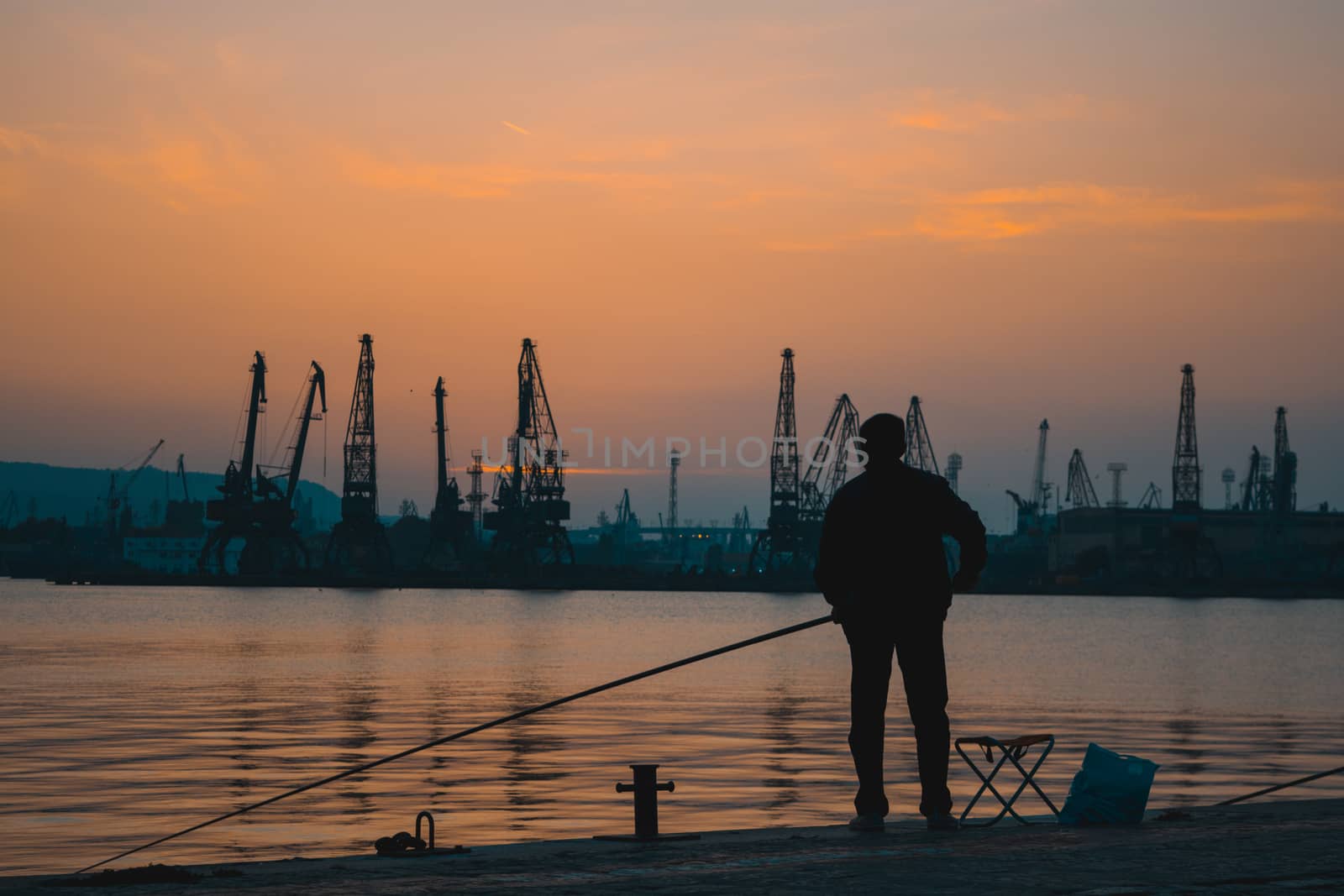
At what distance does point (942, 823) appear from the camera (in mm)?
7203

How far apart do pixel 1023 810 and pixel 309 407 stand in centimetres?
13194

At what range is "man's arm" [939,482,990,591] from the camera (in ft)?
23.6

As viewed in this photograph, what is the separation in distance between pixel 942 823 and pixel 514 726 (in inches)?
741

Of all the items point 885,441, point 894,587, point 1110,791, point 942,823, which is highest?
point 885,441

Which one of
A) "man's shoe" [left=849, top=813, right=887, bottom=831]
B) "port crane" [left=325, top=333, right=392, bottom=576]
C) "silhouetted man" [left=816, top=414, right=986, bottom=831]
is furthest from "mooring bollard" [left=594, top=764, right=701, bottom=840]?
"port crane" [left=325, top=333, right=392, bottom=576]

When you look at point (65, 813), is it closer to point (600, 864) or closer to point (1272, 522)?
point (600, 864)

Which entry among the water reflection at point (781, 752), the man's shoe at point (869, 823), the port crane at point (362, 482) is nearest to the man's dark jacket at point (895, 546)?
the man's shoe at point (869, 823)

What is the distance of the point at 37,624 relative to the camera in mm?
76500

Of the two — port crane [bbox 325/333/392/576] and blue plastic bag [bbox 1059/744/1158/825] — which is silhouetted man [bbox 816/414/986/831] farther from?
port crane [bbox 325/333/392/576]

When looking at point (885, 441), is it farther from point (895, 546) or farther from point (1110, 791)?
point (1110, 791)

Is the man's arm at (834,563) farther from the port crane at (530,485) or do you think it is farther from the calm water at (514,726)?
the port crane at (530,485)

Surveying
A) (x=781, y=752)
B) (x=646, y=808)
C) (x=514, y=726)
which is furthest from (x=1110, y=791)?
(x=514, y=726)

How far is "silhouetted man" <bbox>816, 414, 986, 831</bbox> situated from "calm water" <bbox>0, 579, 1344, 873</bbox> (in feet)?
20.6

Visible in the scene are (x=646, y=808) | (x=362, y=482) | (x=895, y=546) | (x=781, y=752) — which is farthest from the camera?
(x=362, y=482)
